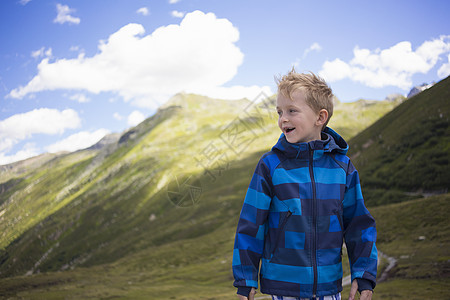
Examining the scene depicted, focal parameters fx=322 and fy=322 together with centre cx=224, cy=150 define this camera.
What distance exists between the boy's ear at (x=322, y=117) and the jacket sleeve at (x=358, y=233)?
74cm

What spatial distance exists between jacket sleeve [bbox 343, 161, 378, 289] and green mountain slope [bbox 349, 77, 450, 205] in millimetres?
77826

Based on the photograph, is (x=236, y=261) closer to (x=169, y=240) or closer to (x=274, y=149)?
(x=274, y=149)

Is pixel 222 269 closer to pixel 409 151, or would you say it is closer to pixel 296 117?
pixel 409 151

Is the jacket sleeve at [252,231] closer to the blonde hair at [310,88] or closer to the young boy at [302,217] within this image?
the young boy at [302,217]

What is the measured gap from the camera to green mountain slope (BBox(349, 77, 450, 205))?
7388 centimetres

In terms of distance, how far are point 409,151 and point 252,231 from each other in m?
98.6

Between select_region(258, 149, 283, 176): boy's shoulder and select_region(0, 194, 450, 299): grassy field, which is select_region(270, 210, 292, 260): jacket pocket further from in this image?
select_region(0, 194, 450, 299): grassy field

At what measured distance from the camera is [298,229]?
399cm

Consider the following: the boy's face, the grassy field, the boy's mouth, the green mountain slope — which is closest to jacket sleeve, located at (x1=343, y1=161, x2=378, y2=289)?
the boy's face


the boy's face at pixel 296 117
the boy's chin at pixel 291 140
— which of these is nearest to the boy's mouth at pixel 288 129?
the boy's face at pixel 296 117

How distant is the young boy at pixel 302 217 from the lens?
155 inches

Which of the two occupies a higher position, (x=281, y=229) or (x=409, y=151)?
(x=281, y=229)

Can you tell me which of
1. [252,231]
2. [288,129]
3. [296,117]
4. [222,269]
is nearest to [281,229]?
[252,231]

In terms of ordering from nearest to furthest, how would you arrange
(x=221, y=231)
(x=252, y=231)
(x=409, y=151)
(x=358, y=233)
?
(x=252, y=231) < (x=358, y=233) < (x=409, y=151) < (x=221, y=231)
